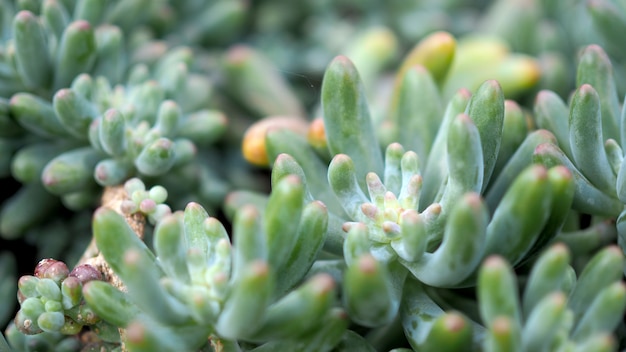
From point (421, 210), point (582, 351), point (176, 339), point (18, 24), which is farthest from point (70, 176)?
point (582, 351)

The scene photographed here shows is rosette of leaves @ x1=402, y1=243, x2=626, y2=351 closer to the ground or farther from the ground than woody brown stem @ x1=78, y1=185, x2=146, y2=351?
farther from the ground

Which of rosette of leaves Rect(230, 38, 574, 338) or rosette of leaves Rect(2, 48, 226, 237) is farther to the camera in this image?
rosette of leaves Rect(2, 48, 226, 237)

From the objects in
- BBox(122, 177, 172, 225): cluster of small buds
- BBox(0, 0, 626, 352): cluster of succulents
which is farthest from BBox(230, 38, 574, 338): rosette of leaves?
BBox(122, 177, 172, 225): cluster of small buds

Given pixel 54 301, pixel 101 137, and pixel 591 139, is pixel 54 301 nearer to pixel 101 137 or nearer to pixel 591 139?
pixel 101 137

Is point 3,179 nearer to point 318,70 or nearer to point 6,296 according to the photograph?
point 6,296

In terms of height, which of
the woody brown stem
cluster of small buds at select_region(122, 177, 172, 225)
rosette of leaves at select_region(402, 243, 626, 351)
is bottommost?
the woody brown stem

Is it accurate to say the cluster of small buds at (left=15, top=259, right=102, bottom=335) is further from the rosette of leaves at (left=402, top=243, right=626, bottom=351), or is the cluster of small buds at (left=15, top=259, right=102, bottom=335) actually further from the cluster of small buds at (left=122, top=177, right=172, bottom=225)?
Result: the rosette of leaves at (left=402, top=243, right=626, bottom=351)
